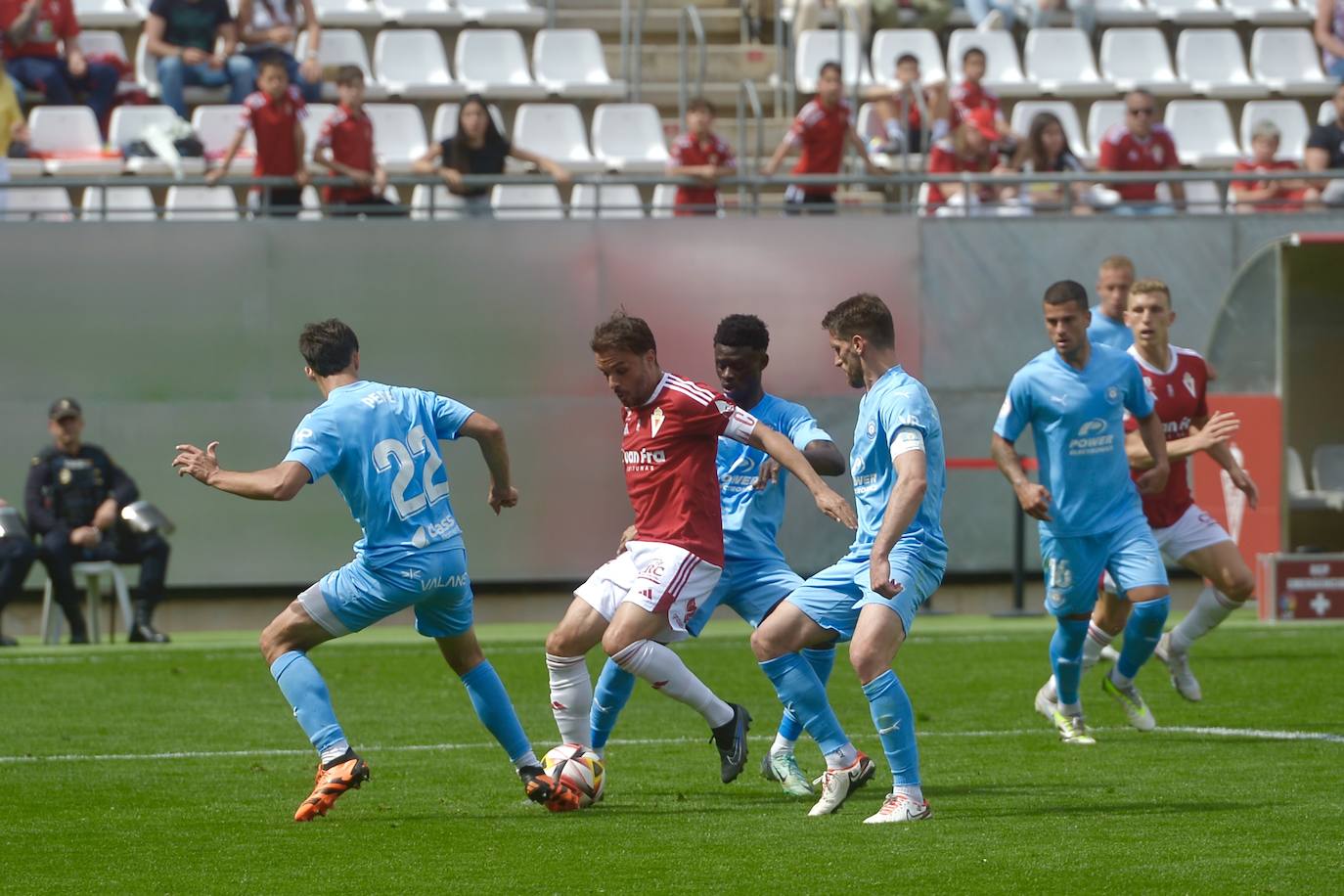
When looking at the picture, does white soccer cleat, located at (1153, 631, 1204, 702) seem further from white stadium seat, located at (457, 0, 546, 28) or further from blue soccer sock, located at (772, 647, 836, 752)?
white stadium seat, located at (457, 0, 546, 28)

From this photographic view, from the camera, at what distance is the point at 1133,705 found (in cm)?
1009

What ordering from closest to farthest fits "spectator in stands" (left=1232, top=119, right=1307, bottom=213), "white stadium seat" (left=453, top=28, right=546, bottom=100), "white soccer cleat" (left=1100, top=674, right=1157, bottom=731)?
"white soccer cleat" (left=1100, top=674, right=1157, bottom=731) < "spectator in stands" (left=1232, top=119, right=1307, bottom=213) < "white stadium seat" (left=453, top=28, right=546, bottom=100)

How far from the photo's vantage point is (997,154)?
789 inches

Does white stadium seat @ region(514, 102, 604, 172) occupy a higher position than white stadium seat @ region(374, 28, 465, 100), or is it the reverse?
white stadium seat @ region(374, 28, 465, 100)

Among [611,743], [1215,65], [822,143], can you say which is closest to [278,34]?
[822,143]

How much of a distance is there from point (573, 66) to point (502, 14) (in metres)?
1.18

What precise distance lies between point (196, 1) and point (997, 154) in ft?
26.4

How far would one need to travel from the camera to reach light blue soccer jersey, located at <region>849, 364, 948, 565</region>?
7238 mm

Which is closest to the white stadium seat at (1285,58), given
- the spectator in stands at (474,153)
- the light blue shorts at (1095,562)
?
the spectator in stands at (474,153)

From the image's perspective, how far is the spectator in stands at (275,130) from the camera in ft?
57.1

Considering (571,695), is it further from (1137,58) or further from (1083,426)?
(1137,58)

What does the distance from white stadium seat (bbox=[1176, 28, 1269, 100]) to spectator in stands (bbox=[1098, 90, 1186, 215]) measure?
349 centimetres

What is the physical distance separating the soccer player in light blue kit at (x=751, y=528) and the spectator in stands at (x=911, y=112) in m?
10.5

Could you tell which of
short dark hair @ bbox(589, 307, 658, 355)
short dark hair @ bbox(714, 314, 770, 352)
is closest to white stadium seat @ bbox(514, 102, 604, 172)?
short dark hair @ bbox(714, 314, 770, 352)
